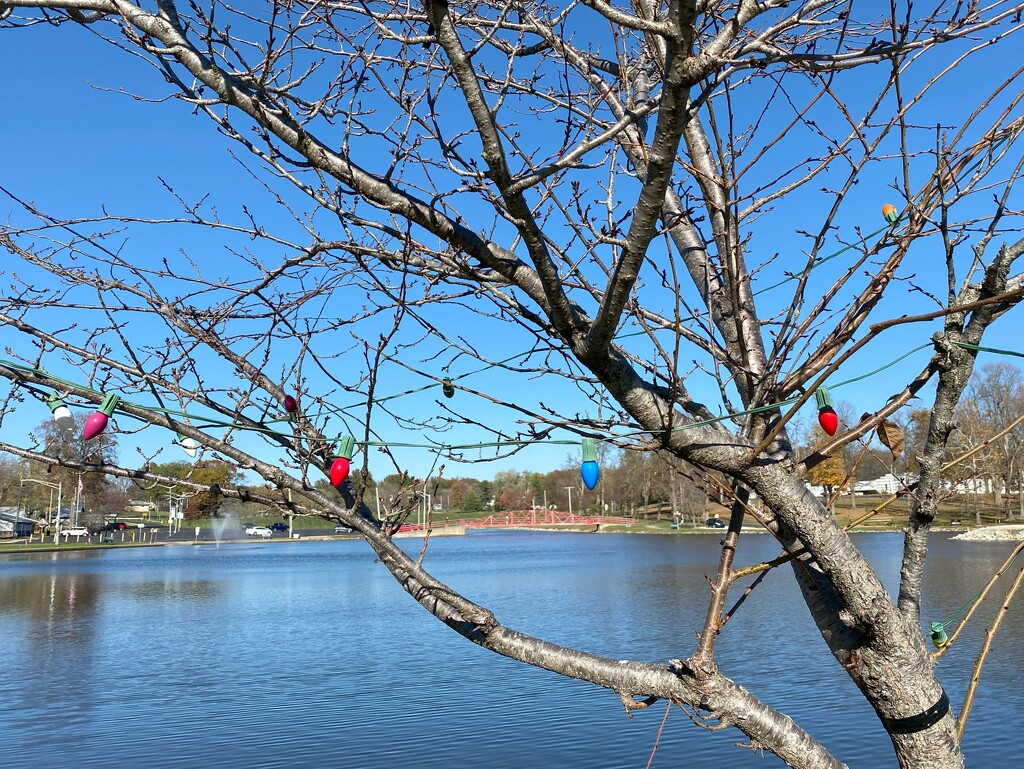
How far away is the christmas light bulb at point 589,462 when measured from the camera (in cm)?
242

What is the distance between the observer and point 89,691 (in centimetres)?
1201

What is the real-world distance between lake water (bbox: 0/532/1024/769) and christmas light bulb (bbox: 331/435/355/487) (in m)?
2.43

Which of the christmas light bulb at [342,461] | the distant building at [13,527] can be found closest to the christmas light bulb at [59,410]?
the christmas light bulb at [342,461]

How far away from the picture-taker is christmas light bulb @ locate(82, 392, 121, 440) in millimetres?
2389

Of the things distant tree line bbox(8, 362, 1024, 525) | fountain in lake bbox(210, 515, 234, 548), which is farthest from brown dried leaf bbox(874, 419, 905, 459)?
fountain in lake bbox(210, 515, 234, 548)

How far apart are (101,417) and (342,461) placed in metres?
0.75

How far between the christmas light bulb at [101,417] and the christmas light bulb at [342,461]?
2.13ft

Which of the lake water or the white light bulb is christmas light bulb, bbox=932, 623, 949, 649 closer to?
the lake water

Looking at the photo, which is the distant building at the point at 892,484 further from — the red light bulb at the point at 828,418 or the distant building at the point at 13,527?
the distant building at the point at 13,527

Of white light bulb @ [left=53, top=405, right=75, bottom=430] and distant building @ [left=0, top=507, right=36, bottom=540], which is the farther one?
distant building @ [left=0, top=507, right=36, bottom=540]

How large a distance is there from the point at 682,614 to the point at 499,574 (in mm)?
12030

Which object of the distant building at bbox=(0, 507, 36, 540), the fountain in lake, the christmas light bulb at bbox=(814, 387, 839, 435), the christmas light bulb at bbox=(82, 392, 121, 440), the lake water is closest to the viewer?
the christmas light bulb at bbox=(814, 387, 839, 435)

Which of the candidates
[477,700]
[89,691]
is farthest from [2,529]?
[477,700]

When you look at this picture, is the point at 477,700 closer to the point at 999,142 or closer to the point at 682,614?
the point at 682,614
